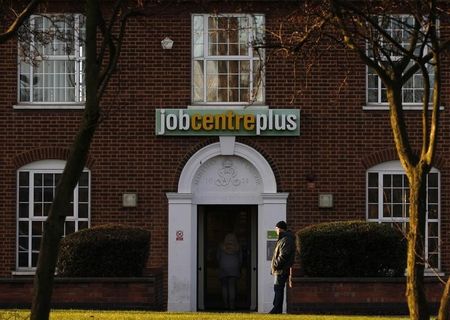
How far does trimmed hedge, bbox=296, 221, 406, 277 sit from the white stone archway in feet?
10.8

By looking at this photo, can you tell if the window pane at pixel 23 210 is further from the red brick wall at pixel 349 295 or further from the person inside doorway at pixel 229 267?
the red brick wall at pixel 349 295

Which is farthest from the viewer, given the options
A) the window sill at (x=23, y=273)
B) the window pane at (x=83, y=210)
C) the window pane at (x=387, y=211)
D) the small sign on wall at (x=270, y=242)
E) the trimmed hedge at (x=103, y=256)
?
the window pane at (x=83, y=210)

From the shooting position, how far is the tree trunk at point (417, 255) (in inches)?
560

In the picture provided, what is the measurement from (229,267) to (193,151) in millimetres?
2569

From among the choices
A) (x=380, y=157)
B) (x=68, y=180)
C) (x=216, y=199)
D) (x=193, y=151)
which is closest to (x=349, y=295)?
(x=380, y=157)

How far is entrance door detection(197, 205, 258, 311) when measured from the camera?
26.5 m

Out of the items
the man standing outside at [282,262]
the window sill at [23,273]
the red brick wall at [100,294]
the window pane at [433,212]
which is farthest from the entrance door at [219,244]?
the red brick wall at [100,294]

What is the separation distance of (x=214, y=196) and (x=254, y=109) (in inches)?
81.0

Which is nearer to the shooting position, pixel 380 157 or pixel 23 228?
pixel 380 157

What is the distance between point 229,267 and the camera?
25.9 meters

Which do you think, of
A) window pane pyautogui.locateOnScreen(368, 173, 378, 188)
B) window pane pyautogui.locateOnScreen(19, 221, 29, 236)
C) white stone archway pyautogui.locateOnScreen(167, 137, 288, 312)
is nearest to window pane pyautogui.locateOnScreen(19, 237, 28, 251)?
window pane pyautogui.locateOnScreen(19, 221, 29, 236)

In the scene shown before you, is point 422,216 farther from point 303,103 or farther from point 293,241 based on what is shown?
point 303,103

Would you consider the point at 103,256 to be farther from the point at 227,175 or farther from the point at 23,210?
the point at 227,175

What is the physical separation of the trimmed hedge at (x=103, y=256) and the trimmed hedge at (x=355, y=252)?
3166 millimetres
